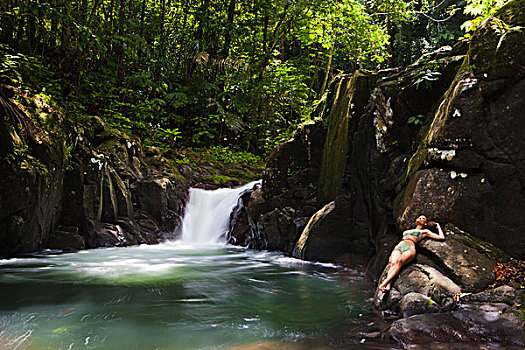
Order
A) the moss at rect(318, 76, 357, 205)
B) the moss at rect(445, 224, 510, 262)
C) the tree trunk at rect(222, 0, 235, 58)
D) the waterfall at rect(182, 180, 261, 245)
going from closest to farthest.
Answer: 1. the moss at rect(445, 224, 510, 262)
2. the moss at rect(318, 76, 357, 205)
3. the waterfall at rect(182, 180, 261, 245)
4. the tree trunk at rect(222, 0, 235, 58)

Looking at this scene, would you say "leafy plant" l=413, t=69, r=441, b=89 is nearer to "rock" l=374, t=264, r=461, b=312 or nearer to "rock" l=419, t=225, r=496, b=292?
"rock" l=419, t=225, r=496, b=292

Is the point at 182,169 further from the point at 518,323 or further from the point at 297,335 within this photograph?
the point at 518,323

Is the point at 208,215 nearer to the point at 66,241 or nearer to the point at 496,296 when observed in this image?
the point at 66,241

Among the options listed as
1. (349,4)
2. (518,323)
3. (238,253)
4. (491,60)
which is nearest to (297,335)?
(518,323)

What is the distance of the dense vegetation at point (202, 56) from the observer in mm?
12828

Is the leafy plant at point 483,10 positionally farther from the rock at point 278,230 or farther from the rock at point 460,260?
the rock at point 278,230

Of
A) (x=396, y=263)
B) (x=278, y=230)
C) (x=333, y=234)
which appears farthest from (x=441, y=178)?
(x=278, y=230)

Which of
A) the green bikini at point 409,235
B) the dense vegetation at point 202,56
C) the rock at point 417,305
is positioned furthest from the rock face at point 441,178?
the dense vegetation at point 202,56

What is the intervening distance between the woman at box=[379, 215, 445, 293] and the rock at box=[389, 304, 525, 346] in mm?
874

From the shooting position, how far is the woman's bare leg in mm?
4262

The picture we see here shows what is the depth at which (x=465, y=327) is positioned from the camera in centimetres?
320

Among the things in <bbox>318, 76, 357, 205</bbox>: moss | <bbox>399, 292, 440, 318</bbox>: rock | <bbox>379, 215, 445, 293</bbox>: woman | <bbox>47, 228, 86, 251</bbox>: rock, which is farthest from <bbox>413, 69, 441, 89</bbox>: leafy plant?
<bbox>47, 228, 86, 251</bbox>: rock

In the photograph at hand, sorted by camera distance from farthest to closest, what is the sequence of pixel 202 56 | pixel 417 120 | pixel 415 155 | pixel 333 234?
pixel 202 56 → pixel 333 234 → pixel 417 120 → pixel 415 155

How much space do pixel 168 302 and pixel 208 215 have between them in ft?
26.1
